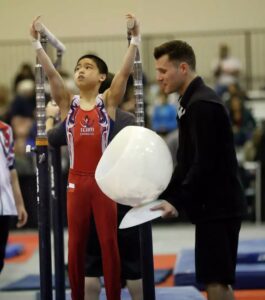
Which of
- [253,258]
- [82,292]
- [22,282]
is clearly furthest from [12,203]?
[253,258]

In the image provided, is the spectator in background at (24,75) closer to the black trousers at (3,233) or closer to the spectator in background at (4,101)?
the spectator in background at (4,101)

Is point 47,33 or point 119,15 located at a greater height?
point 119,15

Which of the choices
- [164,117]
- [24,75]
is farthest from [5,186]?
[24,75]

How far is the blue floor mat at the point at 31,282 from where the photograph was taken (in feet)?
22.8

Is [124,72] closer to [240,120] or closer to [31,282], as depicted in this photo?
[31,282]

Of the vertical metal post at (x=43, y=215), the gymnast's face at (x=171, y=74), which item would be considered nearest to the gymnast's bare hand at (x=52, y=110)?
the vertical metal post at (x=43, y=215)

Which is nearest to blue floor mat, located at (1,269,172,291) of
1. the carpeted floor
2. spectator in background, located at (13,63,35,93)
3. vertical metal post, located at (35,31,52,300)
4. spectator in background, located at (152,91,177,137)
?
the carpeted floor

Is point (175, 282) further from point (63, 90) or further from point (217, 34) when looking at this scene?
point (217, 34)

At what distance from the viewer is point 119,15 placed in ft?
21.2

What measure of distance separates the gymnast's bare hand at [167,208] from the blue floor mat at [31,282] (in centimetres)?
315

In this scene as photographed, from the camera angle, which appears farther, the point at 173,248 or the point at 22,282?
the point at 173,248

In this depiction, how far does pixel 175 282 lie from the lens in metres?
6.46

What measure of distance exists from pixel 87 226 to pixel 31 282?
9.08ft

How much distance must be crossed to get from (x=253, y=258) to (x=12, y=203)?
7.28ft
